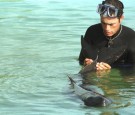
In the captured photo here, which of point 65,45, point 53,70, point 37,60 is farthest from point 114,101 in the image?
point 65,45

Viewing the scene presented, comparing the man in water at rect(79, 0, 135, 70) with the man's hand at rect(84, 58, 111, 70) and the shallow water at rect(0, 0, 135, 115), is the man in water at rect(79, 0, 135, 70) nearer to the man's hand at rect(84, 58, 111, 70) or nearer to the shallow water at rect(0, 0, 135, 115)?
the man's hand at rect(84, 58, 111, 70)

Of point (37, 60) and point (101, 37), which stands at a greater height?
point (101, 37)

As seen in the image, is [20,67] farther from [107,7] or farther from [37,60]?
[107,7]

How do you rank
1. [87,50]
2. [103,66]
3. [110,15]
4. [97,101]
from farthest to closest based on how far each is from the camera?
[87,50] < [103,66] < [110,15] < [97,101]

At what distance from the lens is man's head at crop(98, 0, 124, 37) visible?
5910mm

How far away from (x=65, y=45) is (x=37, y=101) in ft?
11.6

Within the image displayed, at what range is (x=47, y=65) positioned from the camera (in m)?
7.19

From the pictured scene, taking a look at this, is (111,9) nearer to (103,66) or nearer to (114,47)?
(114,47)

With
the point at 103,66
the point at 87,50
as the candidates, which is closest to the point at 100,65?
the point at 103,66

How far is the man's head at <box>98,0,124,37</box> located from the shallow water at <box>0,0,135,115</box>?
2.06 feet

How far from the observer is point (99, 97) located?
4.89m

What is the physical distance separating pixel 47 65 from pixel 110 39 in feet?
4.20

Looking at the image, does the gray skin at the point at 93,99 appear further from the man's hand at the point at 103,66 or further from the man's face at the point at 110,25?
the man's face at the point at 110,25

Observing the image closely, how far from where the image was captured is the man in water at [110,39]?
5.96 meters
